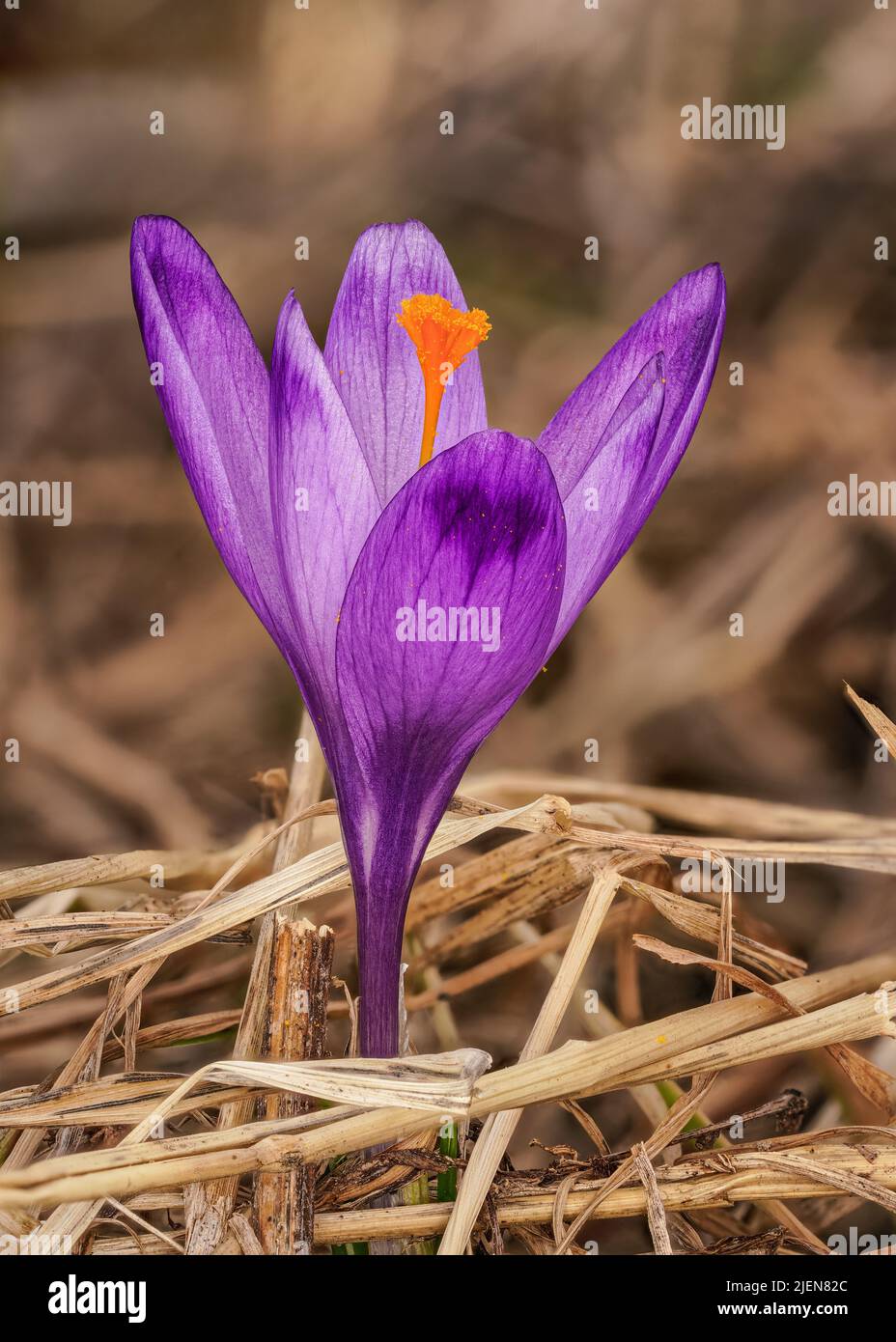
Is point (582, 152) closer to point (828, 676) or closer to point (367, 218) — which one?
point (367, 218)

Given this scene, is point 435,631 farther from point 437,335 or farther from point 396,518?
point 437,335

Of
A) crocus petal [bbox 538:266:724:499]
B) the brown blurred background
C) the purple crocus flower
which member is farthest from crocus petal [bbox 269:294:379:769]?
the brown blurred background

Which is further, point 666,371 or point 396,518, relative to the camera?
point 666,371

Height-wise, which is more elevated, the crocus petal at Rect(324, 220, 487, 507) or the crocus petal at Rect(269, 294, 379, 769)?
the crocus petal at Rect(324, 220, 487, 507)

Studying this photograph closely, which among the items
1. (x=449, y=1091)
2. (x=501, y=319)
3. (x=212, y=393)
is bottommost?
(x=449, y=1091)

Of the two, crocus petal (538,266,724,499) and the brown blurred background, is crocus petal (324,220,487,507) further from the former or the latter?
the brown blurred background

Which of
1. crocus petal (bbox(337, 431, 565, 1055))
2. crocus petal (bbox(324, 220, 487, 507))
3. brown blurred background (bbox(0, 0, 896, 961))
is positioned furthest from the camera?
brown blurred background (bbox(0, 0, 896, 961))

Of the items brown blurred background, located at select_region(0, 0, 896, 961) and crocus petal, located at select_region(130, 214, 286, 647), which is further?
brown blurred background, located at select_region(0, 0, 896, 961)

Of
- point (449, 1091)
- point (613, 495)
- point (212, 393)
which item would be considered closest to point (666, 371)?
point (613, 495)
